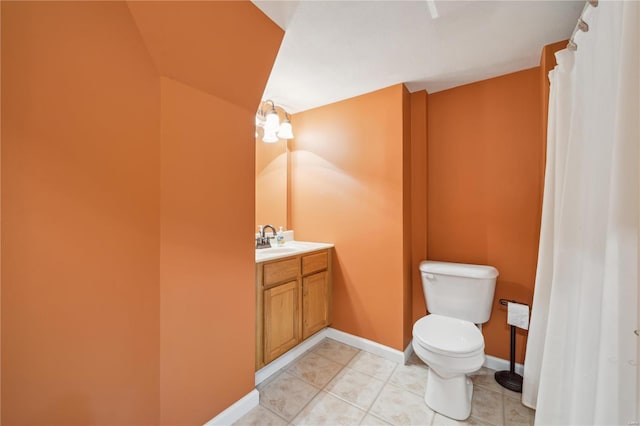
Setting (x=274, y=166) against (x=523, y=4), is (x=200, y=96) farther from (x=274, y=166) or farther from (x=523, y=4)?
(x=523, y=4)

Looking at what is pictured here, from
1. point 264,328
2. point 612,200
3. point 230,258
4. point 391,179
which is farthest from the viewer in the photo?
point 391,179

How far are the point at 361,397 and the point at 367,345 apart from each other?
54 centimetres

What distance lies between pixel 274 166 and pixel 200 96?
1.25 metres

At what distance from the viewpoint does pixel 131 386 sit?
103 cm

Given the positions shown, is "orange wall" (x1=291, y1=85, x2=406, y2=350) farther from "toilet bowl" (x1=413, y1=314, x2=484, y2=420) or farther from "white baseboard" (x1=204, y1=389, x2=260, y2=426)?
"white baseboard" (x1=204, y1=389, x2=260, y2=426)

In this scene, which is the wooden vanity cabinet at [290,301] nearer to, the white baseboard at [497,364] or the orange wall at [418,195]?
the orange wall at [418,195]

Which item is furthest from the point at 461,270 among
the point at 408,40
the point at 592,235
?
the point at 408,40

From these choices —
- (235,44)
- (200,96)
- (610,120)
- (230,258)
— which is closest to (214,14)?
(235,44)

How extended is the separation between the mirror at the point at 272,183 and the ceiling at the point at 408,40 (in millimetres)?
584

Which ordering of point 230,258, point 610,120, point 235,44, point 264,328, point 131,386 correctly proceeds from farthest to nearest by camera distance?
1. point 264,328
2. point 230,258
3. point 235,44
4. point 131,386
5. point 610,120

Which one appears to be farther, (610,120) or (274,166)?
(274,166)

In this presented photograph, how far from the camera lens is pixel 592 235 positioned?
3.10 feet

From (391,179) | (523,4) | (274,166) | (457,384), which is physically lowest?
(457,384)

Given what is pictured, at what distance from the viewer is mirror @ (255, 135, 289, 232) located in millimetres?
2348
